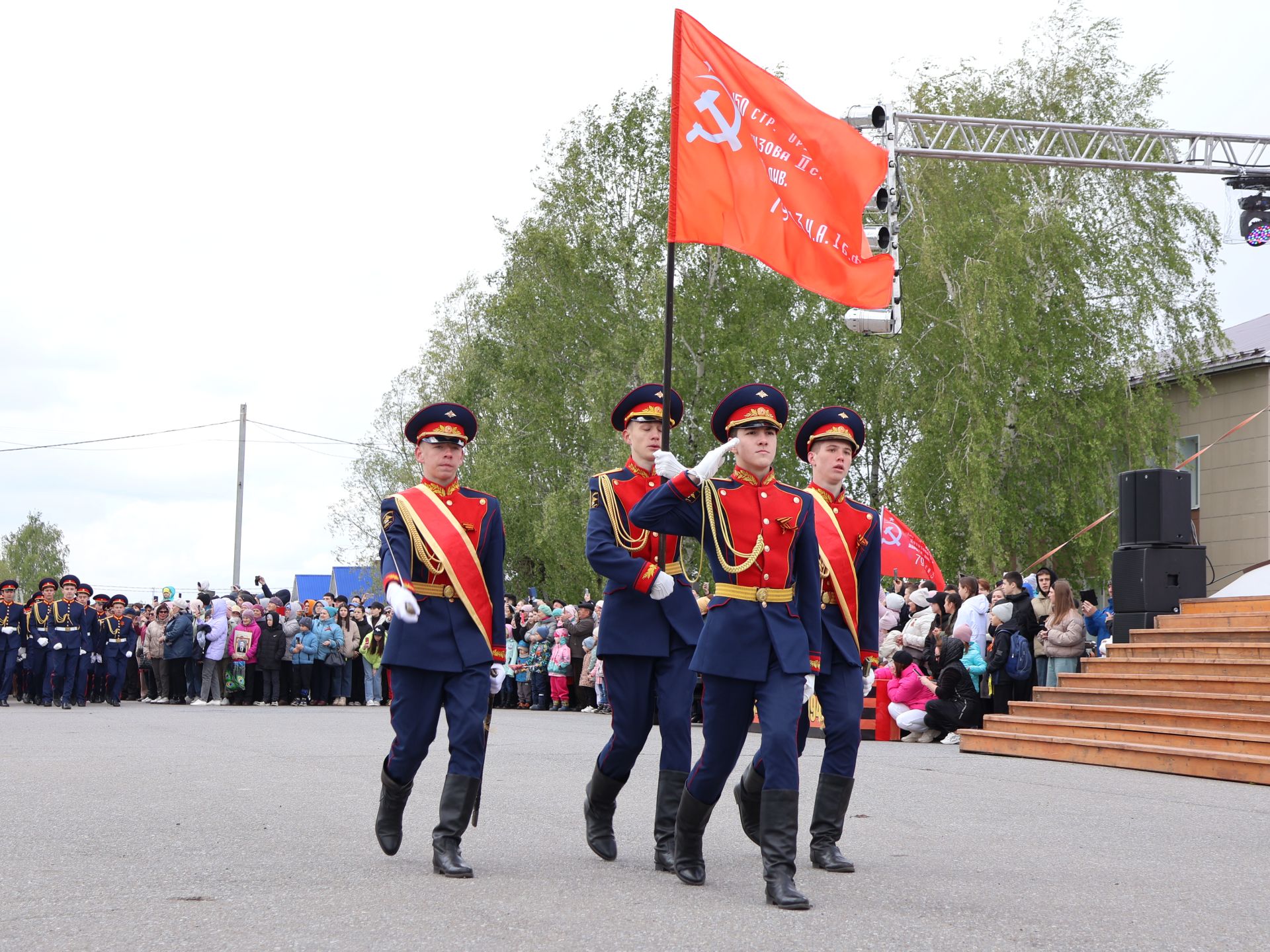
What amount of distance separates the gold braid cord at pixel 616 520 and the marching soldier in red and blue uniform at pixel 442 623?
506 mm

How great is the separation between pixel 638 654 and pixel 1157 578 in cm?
1074

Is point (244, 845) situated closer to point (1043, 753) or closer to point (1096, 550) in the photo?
point (1043, 753)

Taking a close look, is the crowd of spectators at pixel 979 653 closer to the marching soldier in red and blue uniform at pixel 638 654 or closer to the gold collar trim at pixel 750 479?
the marching soldier in red and blue uniform at pixel 638 654

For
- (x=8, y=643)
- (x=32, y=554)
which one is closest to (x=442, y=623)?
(x=8, y=643)

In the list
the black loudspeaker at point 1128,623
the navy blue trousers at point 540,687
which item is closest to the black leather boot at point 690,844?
the black loudspeaker at point 1128,623

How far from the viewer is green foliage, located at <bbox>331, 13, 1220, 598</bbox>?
1226 inches

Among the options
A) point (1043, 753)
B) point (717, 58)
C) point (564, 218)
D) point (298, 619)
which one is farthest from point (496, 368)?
point (717, 58)

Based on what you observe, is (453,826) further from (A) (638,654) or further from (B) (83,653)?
(B) (83,653)

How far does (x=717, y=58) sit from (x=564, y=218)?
29.8m

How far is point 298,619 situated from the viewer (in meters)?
26.3

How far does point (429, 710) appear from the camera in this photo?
6668 millimetres

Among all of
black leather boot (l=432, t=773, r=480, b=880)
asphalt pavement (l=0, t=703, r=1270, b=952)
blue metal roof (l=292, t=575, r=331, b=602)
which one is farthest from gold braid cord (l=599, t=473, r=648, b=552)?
blue metal roof (l=292, t=575, r=331, b=602)

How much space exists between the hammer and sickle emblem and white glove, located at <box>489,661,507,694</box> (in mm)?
3686

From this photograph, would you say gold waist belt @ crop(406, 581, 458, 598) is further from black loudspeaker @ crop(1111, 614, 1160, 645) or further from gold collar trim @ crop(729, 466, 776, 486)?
black loudspeaker @ crop(1111, 614, 1160, 645)
